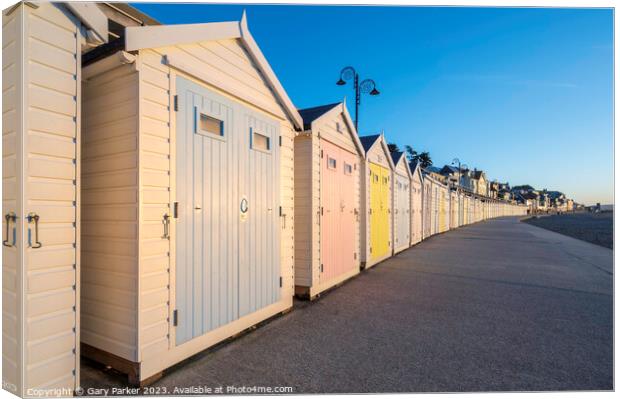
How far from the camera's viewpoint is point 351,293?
588 centimetres

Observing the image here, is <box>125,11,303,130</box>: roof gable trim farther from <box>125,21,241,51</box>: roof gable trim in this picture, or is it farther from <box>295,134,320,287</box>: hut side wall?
<box>295,134,320,287</box>: hut side wall

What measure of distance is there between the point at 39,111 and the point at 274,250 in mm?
3129

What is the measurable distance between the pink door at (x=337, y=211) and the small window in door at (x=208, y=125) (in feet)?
8.61

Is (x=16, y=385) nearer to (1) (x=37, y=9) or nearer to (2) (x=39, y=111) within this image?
(2) (x=39, y=111)

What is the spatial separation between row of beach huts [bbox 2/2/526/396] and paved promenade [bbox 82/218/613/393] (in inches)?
20.2

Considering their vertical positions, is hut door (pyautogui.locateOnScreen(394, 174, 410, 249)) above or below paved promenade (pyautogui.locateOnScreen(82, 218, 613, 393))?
above

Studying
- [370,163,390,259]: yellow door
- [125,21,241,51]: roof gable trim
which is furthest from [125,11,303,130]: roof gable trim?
[370,163,390,259]: yellow door

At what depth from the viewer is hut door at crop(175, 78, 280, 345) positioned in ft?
10.8

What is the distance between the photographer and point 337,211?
260 inches

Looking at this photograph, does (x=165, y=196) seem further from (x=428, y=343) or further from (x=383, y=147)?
(x=383, y=147)

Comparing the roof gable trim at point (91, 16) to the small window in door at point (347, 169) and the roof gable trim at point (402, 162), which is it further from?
the roof gable trim at point (402, 162)

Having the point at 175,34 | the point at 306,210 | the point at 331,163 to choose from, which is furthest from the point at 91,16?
the point at 331,163

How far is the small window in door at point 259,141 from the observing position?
4.27 m

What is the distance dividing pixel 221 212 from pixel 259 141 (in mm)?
1295
